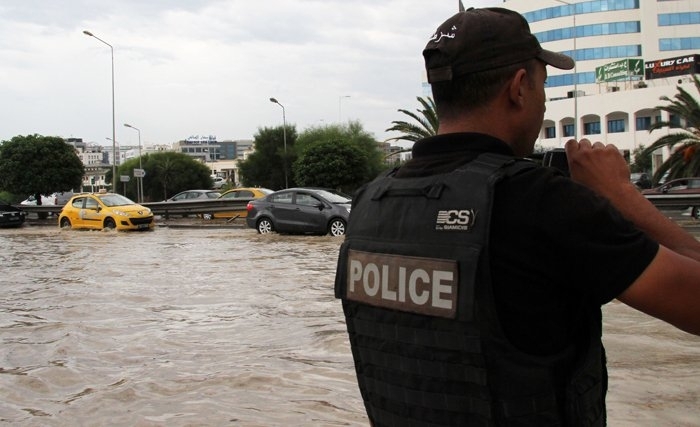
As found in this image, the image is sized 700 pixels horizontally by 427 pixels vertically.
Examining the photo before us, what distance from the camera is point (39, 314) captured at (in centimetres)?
743

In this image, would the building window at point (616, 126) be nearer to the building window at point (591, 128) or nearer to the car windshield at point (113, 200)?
the building window at point (591, 128)

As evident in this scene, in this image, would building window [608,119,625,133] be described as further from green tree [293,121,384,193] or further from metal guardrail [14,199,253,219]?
metal guardrail [14,199,253,219]

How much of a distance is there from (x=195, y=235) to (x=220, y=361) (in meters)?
14.0

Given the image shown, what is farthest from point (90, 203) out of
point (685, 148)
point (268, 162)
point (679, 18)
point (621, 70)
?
point (679, 18)

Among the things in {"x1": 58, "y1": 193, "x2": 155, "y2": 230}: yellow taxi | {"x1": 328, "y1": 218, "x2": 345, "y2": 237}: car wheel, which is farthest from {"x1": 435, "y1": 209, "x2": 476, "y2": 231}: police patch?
{"x1": 58, "y1": 193, "x2": 155, "y2": 230}: yellow taxi

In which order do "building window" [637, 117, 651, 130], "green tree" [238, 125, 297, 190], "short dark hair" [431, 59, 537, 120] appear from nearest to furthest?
"short dark hair" [431, 59, 537, 120] < "green tree" [238, 125, 297, 190] < "building window" [637, 117, 651, 130]

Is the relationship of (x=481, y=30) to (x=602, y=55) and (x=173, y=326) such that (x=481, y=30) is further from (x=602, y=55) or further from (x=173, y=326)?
(x=602, y=55)

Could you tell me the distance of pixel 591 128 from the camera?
216 ft

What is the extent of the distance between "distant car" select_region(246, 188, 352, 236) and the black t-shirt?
50.7ft

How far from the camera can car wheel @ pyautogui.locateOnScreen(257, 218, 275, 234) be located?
1855 centimetres

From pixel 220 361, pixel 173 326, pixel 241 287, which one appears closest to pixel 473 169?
pixel 220 361

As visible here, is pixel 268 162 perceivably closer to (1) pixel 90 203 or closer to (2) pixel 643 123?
(2) pixel 643 123

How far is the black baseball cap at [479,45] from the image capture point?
1498 mm

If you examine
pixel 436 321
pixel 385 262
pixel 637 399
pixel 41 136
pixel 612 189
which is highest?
pixel 41 136
